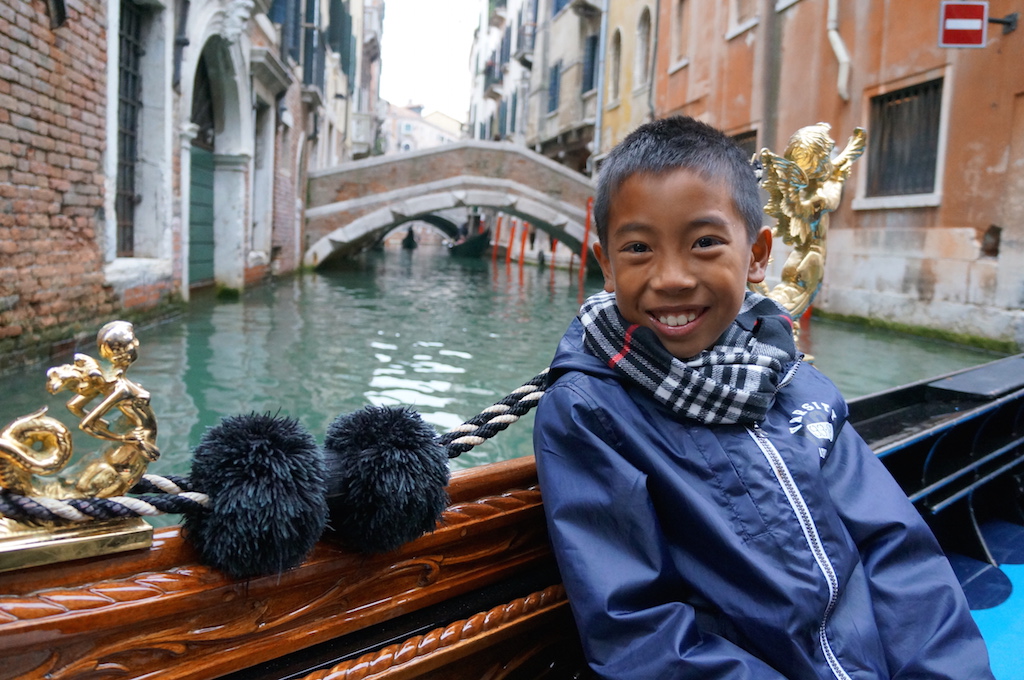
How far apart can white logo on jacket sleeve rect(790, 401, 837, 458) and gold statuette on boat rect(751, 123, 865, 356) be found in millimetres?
978

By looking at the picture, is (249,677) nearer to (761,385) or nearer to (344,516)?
(344,516)

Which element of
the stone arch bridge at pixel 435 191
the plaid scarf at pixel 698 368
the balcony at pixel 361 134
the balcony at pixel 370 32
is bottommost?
the plaid scarf at pixel 698 368

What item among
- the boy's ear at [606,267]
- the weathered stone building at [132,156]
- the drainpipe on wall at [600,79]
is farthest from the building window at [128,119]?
the drainpipe on wall at [600,79]

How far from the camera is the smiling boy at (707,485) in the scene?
81cm

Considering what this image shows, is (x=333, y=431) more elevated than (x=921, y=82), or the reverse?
(x=921, y=82)

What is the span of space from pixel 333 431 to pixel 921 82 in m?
6.97

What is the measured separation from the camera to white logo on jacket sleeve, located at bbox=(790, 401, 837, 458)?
0.99 m

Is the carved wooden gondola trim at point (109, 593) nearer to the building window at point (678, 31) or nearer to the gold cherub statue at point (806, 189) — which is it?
the gold cherub statue at point (806, 189)

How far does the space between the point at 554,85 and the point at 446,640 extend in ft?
59.1

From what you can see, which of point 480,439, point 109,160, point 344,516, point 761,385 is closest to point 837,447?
point 761,385

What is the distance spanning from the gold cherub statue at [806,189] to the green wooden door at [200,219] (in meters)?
5.68

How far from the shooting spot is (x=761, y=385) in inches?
36.4

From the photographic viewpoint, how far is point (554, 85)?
17766mm

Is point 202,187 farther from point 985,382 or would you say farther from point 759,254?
point 759,254
